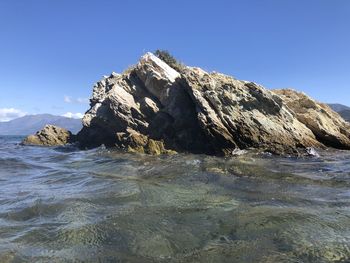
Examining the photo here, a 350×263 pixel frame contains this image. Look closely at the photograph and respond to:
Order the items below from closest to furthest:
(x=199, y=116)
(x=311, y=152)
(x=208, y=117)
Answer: (x=311, y=152), (x=208, y=117), (x=199, y=116)

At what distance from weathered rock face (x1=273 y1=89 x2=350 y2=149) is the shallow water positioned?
38.8 feet

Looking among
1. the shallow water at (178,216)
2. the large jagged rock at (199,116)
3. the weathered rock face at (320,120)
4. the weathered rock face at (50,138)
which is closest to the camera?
the shallow water at (178,216)

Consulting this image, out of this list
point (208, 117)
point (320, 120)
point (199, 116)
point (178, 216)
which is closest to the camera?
point (178, 216)

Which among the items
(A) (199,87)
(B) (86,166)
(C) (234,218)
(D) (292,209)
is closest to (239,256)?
(C) (234,218)

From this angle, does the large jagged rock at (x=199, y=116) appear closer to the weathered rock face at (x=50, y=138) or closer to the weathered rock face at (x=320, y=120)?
the weathered rock face at (x=320, y=120)

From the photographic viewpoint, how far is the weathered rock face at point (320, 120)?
28.6 m

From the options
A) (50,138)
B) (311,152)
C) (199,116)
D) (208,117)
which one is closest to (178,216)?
(311,152)

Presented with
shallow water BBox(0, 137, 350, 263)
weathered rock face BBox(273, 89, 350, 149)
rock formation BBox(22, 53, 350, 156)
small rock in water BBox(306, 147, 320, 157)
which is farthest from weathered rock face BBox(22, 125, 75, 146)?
shallow water BBox(0, 137, 350, 263)

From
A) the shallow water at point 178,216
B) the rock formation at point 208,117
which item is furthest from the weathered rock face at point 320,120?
the shallow water at point 178,216

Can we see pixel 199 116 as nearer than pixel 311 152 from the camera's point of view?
No

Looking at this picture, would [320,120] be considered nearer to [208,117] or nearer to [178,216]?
[208,117]

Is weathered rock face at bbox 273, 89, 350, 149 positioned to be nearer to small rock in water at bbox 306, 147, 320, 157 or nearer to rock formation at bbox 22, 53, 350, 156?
rock formation at bbox 22, 53, 350, 156

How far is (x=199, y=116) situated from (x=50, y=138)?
81.3ft

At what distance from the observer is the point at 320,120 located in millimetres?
30047
